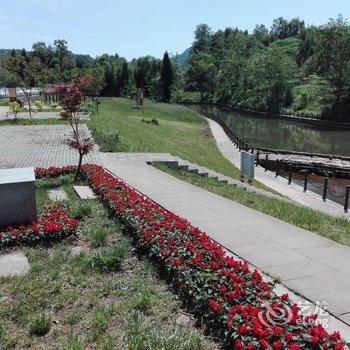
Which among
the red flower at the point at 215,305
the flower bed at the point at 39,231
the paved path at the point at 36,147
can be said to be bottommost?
the paved path at the point at 36,147

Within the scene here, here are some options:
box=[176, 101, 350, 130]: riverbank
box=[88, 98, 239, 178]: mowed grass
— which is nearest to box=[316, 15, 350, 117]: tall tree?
box=[176, 101, 350, 130]: riverbank

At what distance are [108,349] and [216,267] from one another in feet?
Result: 5.05

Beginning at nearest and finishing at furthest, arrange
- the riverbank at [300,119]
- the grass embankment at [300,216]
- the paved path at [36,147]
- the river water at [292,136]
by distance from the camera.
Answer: the grass embankment at [300,216], the paved path at [36,147], the river water at [292,136], the riverbank at [300,119]

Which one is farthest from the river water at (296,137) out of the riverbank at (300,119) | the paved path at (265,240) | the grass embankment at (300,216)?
the paved path at (265,240)

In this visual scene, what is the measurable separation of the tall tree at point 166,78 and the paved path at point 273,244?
76.1 meters

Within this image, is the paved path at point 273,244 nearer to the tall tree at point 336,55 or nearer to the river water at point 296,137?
the river water at point 296,137

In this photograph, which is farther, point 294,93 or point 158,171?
point 294,93

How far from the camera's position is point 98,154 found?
52.0ft

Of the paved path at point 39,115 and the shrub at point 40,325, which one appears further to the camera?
the paved path at point 39,115

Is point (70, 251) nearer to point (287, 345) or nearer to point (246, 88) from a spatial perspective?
point (287, 345)

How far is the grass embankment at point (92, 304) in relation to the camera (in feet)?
12.4

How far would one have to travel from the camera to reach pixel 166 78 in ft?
280

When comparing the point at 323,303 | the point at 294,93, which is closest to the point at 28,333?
the point at 323,303

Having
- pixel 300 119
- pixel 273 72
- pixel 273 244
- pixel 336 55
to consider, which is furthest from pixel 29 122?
pixel 273 72
